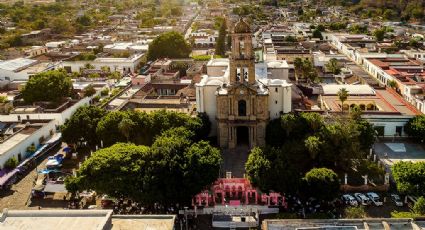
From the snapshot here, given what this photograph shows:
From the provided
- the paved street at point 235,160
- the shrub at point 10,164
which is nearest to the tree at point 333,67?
the paved street at point 235,160

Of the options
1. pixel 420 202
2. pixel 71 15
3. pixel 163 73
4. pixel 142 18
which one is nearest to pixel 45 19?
pixel 71 15

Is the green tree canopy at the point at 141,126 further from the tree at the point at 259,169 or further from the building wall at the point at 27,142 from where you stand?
the tree at the point at 259,169

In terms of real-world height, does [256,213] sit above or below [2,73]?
below

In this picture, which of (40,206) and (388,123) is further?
(388,123)

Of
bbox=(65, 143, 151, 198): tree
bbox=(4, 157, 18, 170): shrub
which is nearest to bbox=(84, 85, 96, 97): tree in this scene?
bbox=(4, 157, 18, 170): shrub

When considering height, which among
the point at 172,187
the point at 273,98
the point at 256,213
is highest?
the point at 273,98

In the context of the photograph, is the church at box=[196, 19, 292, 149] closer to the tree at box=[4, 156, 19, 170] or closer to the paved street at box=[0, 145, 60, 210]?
the paved street at box=[0, 145, 60, 210]

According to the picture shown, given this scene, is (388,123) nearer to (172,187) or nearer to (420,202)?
(420,202)
